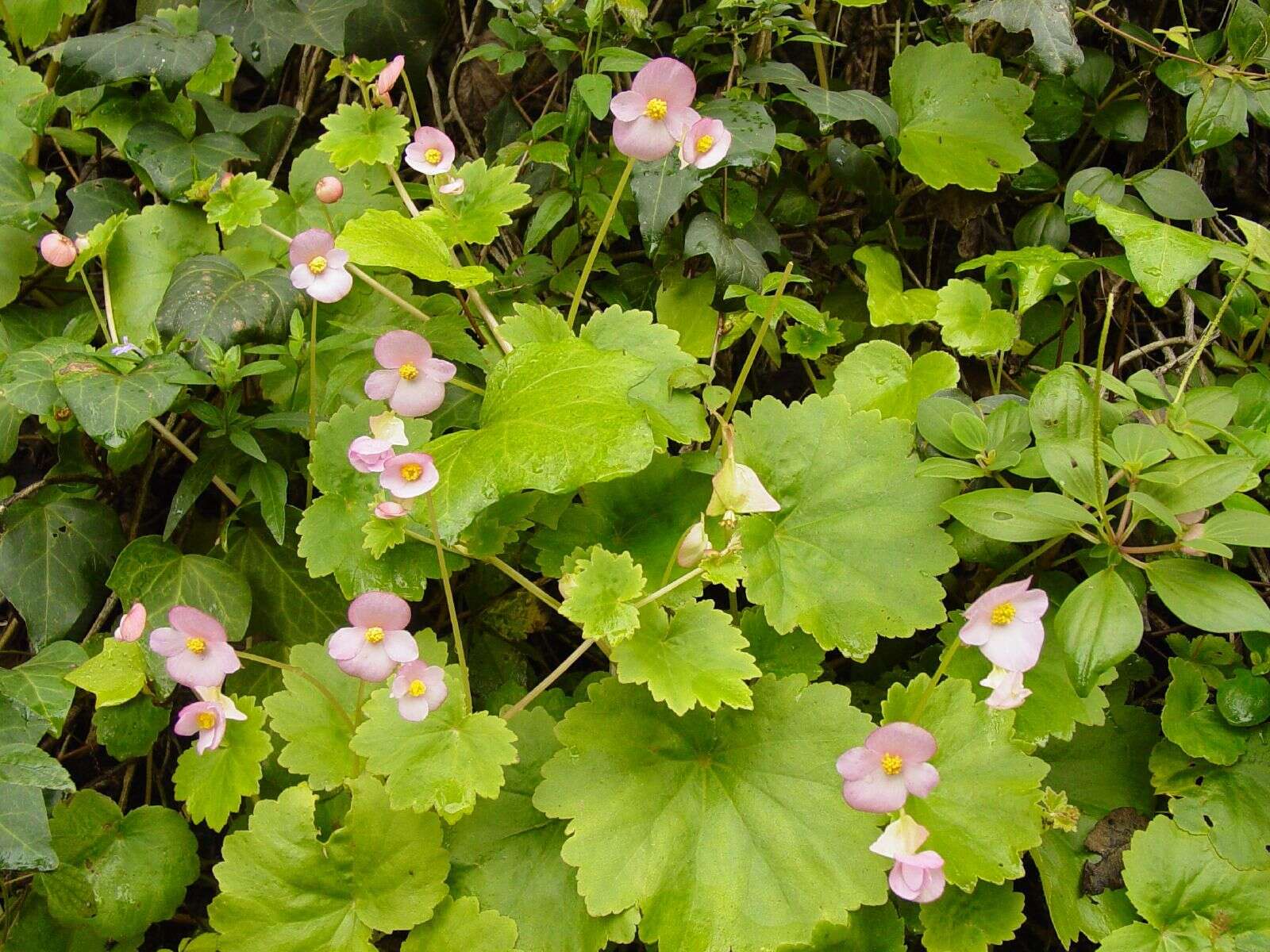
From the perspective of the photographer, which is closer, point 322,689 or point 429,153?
point 322,689

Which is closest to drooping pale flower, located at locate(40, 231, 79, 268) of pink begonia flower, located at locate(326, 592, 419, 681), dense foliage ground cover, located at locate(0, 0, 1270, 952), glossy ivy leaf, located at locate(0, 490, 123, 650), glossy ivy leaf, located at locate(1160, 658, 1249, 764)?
→ dense foliage ground cover, located at locate(0, 0, 1270, 952)

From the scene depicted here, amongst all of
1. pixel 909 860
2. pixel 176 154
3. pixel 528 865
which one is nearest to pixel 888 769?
pixel 909 860

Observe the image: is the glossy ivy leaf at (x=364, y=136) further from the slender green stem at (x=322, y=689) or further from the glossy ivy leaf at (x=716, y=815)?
the glossy ivy leaf at (x=716, y=815)

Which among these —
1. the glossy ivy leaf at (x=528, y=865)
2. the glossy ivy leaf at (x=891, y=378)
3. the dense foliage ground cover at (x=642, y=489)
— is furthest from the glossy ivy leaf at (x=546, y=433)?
the glossy ivy leaf at (x=891, y=378)

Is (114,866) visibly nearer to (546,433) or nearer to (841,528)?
(546,433)

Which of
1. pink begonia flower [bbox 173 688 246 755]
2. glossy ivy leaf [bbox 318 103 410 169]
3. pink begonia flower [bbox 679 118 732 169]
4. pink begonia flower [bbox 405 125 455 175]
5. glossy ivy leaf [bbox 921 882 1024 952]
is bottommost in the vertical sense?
glossy ivy leaf [bbox 921 882 1024 952]

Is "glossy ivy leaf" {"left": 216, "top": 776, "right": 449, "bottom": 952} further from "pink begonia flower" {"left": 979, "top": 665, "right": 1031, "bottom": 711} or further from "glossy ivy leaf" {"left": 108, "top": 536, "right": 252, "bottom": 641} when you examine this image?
"pink begonia flower" {"left": 979, "top": 665, "right": 1031, "bottom": 711}

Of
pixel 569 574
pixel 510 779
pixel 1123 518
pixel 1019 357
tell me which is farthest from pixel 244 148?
pixel 1123 518
